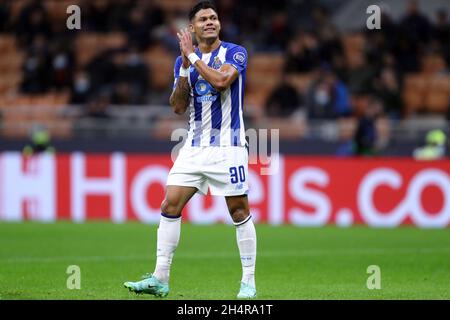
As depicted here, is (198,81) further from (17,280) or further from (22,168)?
(22,168)

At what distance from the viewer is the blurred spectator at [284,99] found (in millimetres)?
20734

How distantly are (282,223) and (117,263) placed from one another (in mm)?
7025

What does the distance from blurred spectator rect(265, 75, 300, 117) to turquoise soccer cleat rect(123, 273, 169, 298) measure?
12366 mm

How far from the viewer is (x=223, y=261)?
12.2 m

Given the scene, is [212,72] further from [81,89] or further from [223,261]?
[81,89]

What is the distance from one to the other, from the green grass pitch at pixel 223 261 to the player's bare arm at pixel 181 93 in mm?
1566

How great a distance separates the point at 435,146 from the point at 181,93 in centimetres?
1108

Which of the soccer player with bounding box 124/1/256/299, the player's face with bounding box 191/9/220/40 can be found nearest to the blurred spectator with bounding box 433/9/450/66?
the soccer player with bounding box 124/1/256/299

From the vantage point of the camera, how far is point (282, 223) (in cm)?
1844

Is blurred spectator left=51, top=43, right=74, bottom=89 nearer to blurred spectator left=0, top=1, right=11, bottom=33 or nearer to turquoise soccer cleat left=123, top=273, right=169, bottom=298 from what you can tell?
blurred spectator left=0, top=1, right=11, bottom=33

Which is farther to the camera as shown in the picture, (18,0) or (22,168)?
(18,0)

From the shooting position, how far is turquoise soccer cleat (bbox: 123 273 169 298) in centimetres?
841

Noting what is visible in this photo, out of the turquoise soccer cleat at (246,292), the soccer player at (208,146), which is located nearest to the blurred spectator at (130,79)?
the soccer player at (208,146)

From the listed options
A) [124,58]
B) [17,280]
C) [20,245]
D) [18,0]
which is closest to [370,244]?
[20,245]
